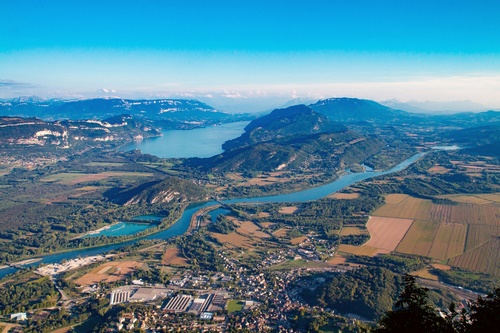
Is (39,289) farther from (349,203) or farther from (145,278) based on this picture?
(349,203)

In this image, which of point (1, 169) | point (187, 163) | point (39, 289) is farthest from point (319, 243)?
point (1, 169)

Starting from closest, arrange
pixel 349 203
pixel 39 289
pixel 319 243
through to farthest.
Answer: pixel 39 289 < pixel 319 243 < pixel 349 203

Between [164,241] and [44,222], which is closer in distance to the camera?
[164,241]

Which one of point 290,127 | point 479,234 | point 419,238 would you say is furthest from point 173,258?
point 290,127

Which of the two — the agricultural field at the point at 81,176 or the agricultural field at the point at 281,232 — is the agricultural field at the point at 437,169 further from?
the agricultural field at the point at 81,176

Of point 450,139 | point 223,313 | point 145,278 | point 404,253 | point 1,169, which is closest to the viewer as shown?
point 223,313

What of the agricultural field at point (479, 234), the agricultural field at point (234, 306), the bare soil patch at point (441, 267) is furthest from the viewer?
the agricultural field at point (479, 234)

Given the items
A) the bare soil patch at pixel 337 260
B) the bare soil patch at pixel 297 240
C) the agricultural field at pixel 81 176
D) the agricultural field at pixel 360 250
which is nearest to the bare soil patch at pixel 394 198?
the agricultural field at pixel 360 250
